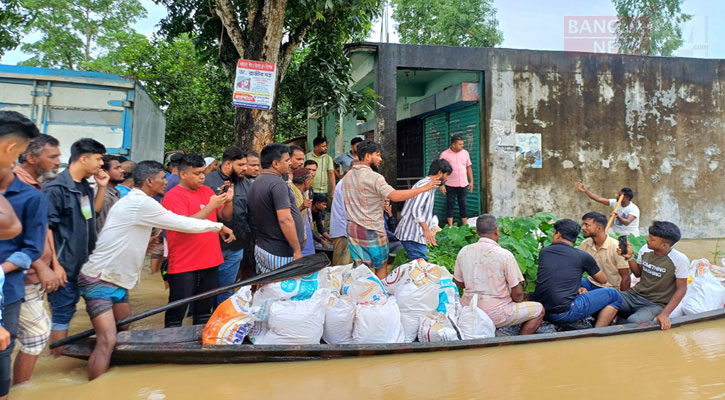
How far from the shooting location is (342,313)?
12.3ft

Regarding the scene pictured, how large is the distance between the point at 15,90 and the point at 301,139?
30.2 ft

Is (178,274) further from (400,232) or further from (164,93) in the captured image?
(164,93)

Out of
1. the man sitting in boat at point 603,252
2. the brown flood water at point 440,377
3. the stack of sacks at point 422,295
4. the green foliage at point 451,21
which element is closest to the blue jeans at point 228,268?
the brown flood water at point 440,377

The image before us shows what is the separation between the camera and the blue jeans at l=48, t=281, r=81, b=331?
3408 mm

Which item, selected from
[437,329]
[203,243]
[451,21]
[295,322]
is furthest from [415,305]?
[451,21]

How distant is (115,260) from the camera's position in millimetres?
3336

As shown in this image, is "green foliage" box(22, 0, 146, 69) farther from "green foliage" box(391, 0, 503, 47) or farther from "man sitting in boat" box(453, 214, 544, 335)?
"man sitting in boat" box(453, 214, 544, 335)

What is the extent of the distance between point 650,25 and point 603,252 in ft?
75.7

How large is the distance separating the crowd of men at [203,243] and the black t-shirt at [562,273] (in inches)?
0.4

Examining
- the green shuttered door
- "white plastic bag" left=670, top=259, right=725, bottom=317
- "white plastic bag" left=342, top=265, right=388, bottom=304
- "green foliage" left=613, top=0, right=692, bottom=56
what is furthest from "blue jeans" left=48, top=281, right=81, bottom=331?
"green foliage" left=613, top=0, right=692, bottom=56

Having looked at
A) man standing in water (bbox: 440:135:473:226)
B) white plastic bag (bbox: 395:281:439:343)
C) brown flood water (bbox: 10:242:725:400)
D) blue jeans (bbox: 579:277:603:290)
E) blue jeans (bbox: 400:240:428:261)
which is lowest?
brown flood water (bbox: 10:242:725:400)

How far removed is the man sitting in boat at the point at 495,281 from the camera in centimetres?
403

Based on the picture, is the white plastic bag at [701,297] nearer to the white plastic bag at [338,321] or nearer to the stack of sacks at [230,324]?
the white plastic bag at [338,321]

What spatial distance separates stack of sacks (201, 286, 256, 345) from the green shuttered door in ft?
21.1
